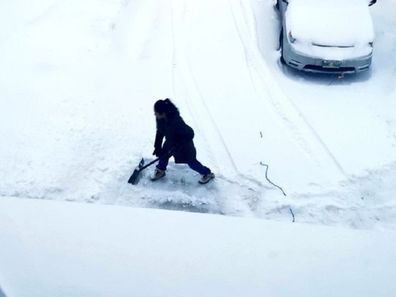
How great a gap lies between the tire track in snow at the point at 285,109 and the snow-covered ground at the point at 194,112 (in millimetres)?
26

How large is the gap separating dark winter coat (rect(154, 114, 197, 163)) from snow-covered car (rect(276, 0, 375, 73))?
373 centimetres

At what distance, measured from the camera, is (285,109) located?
25.4 feet

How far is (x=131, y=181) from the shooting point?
6.31 meters

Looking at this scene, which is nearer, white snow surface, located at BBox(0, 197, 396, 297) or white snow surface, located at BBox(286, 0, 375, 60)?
white snow surface, located at BBox(0, 197, 396, 297)

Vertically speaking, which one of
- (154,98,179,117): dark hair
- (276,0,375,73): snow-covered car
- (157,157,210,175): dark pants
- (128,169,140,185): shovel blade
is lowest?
(128,169,140,185): shovel blade

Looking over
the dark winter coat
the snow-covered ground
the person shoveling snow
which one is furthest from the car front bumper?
the dark winter coat

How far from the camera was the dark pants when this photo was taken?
596 centimetres

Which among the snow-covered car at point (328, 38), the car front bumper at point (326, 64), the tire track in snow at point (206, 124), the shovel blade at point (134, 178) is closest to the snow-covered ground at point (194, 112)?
the tire track in snow at point (206, 124)

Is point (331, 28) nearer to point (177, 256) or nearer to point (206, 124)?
point (206, 124)

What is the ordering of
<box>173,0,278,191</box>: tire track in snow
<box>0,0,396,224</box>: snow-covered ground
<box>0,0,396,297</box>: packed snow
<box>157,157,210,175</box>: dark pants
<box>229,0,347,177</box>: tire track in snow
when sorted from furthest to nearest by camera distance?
<box>229,0,347,177</box>: tire track in snow
<box>173,0,278,191</box>: tire track in snow
<box>0,0,396,224</box>: snow-covered ground
<box>157,157,210,175</box>: dark pants
<box>0,0,396,297</box>: packed snow

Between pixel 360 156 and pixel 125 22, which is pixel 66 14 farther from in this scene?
pixel 360 156

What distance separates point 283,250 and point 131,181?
9.51 feet

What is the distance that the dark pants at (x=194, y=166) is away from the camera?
5957 millimetres

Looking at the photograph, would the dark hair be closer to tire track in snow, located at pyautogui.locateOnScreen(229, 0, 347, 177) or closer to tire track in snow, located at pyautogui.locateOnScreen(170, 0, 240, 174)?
tire track in snow, located at pyautogui.locateOnScreen(170, 0, 240, 174)
